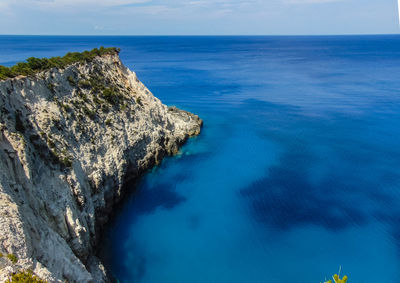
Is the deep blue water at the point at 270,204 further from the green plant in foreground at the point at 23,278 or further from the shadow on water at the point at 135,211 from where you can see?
the green plant in foreground at the point at 23,278

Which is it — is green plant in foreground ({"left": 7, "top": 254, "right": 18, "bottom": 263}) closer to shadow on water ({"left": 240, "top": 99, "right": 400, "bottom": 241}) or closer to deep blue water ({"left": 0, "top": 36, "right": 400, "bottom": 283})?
deep blue water ({"left": 0, "top": 36, "right": 400, "bottom": 283})

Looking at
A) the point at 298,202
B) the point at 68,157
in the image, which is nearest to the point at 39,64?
the point at 68,157

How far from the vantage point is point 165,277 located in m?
21.6

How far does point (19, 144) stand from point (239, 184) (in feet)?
78.1

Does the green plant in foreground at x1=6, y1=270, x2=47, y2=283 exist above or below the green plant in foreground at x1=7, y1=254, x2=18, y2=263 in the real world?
below

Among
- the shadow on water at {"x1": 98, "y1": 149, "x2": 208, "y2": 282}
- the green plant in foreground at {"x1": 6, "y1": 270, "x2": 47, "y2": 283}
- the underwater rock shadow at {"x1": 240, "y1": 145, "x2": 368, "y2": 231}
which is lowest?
the shadow on water at {"x1": 98, "y1": 149, "x2": 208, "y2": 282}

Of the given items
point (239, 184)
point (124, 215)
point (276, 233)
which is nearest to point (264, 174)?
point (239, 184)

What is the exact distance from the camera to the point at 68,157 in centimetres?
2217

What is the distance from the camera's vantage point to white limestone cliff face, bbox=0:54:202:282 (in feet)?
46.8

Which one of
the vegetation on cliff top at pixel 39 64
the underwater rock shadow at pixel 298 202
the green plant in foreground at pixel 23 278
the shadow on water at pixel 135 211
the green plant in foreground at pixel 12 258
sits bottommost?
the shadow on water at pixel 135 211

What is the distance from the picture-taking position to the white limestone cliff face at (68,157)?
561 inches

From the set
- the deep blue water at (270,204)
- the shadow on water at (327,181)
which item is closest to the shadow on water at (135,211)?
the deep blue water at (270,204)

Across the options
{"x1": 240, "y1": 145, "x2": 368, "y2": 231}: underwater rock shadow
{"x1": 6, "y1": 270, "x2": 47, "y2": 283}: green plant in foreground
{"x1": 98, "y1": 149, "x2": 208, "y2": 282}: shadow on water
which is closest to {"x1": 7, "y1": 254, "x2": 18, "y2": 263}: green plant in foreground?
{"x1": 6, "y1": 270, "x2": 47, "y2": 283}: green plant in foreground

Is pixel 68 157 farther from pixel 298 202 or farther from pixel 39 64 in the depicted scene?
pixel 298 202
